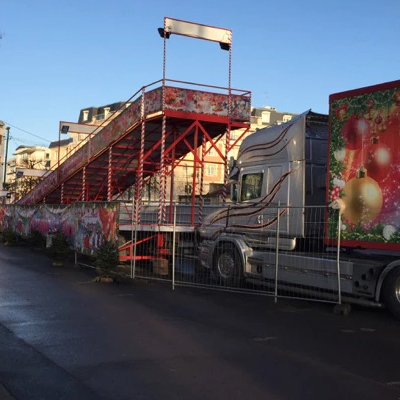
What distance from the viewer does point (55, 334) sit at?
711 centimetres

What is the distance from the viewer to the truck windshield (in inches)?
476

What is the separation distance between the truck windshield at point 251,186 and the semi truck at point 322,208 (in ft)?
0.08

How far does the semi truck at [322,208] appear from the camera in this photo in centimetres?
845

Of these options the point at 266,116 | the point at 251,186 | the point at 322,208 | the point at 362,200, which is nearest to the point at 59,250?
the point at 251,186

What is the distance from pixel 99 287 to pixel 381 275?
20.9 ft

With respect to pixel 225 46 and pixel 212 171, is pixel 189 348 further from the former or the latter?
pixel 212 171

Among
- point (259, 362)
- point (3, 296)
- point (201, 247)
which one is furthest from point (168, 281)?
point (259, 362)

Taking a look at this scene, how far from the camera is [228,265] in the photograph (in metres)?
12.0

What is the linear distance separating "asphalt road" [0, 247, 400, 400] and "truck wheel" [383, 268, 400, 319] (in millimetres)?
251

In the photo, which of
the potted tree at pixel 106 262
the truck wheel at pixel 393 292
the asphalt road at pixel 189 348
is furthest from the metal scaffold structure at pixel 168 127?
the truck wheel at pixel 393 292

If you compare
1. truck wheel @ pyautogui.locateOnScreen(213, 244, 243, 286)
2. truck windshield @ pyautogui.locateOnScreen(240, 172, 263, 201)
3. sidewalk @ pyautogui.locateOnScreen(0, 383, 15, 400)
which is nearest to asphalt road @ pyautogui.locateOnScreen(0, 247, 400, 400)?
sidewalk @ pyautogui.locateOnScreen(0, 383, 15, 400)

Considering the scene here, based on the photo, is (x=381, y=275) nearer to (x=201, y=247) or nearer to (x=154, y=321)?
(x=154, y=321)

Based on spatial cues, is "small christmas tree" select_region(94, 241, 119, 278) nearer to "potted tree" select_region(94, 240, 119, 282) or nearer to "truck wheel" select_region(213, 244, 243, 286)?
"potted tree" select_region(94, 240, 119, 282)

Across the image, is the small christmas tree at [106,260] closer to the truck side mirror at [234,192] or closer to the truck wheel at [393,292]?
the truck side mirror at [234,192]
